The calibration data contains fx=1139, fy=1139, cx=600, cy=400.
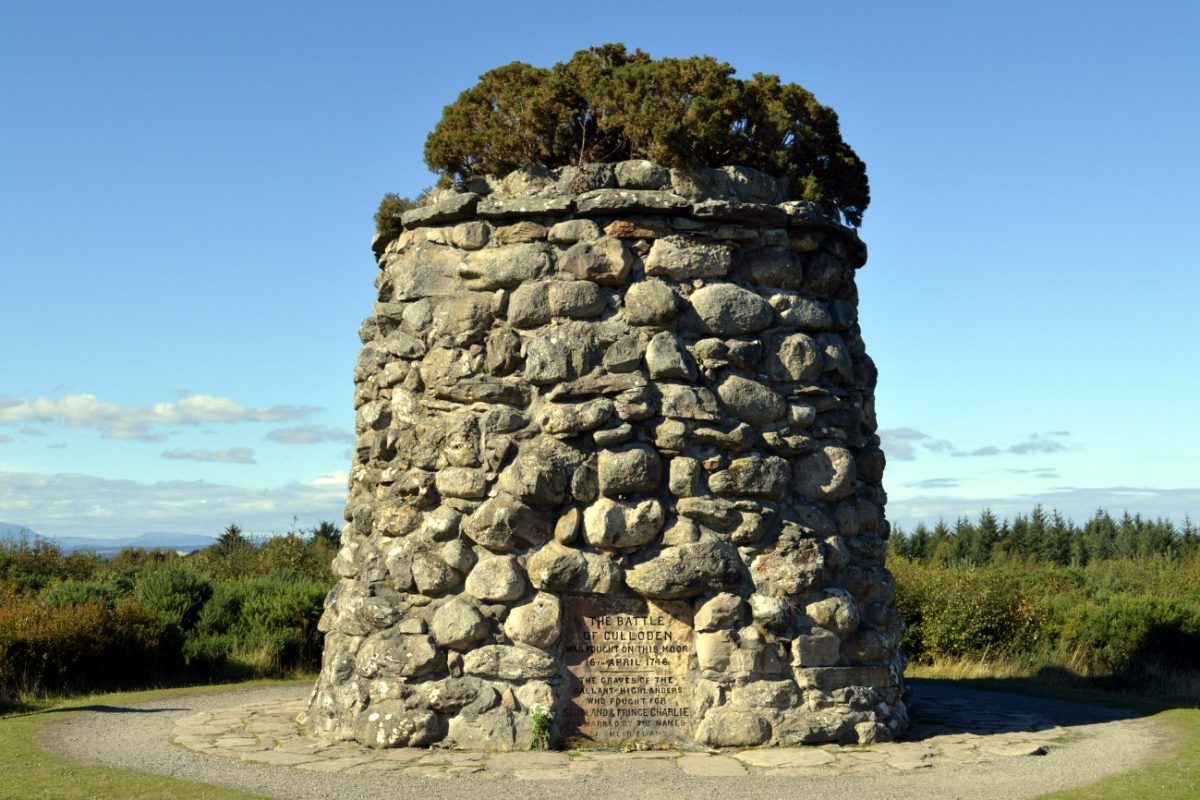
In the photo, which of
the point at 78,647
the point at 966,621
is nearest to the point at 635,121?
the point at 78,647

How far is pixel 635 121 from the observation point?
8305 millimetres

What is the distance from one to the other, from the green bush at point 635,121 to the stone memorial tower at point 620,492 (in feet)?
0.84

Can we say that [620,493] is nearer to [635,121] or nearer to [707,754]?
[707,754]

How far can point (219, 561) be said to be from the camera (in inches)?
821

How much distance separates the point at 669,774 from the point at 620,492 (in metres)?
1.88

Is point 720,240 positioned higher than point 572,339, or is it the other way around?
point 720,240

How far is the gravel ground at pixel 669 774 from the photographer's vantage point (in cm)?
651

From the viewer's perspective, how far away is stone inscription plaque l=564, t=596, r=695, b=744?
25.4 ft

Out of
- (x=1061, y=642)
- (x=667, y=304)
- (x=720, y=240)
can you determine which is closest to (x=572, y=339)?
(x=667, y=304)

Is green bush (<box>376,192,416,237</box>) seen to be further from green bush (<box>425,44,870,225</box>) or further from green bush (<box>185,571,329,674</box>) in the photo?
green bush (<box>185,571,329,674</box>)

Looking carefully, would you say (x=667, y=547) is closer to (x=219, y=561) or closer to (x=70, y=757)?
(x=70, y=757)

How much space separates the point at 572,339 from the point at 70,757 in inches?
174

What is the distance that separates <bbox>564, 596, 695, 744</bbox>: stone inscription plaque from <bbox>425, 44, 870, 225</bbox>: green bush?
3.24m

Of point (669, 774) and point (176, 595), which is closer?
point (669, 774)
